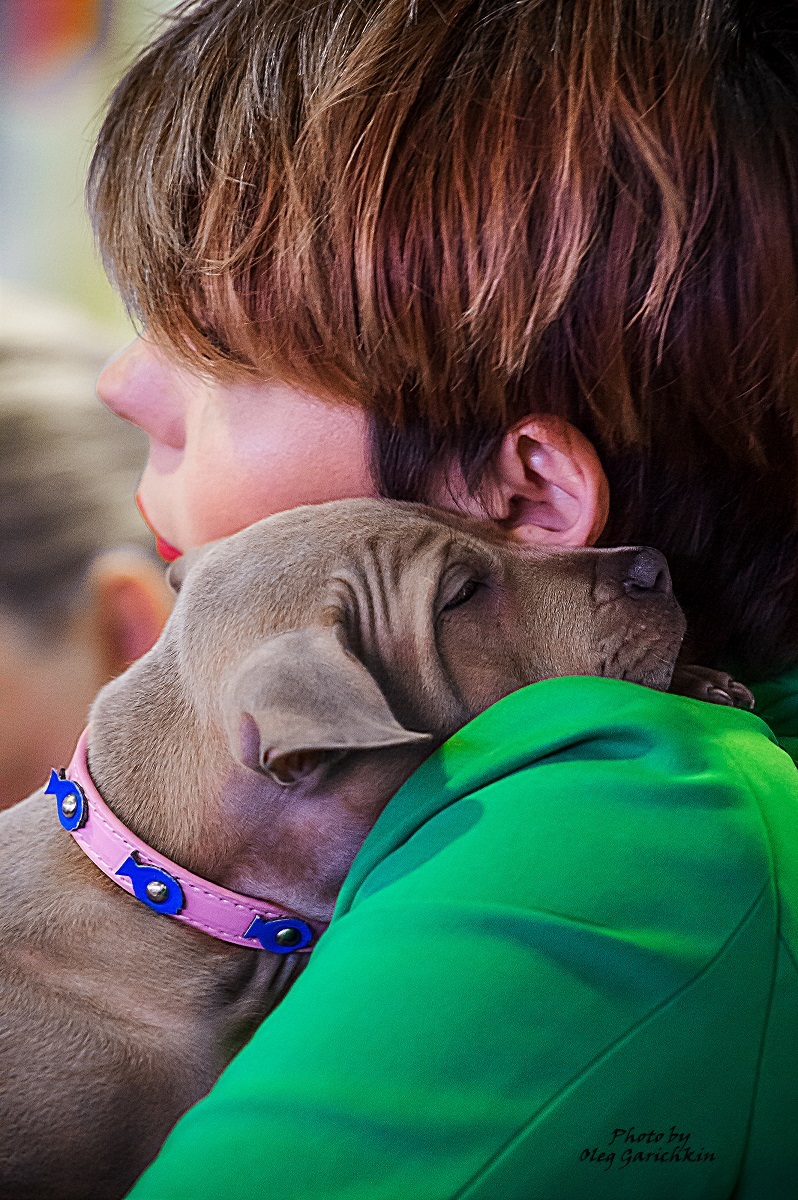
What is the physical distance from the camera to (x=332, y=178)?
1.18 metres

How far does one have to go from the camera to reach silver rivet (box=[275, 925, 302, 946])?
3.30ft

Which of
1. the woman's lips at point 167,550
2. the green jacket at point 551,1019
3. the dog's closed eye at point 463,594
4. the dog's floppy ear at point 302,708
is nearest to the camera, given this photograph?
the green jacket at point 551,1019

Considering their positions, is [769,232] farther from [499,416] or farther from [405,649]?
[405,649]

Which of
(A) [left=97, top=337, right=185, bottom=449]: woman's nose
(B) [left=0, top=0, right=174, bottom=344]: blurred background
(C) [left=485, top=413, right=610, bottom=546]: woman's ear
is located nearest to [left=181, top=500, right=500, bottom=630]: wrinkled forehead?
(C) [left=485, top=413, right=610, bottom=546]: woman's ear

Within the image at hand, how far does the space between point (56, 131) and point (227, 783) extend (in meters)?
1.78

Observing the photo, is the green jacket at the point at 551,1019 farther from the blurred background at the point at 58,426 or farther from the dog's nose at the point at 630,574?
the blurred background at the point at 58,426

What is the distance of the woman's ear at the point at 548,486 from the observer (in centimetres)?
118

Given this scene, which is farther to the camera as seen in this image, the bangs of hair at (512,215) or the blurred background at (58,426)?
the blurred background at (58,426)

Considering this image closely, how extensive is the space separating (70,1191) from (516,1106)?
50 centimetres

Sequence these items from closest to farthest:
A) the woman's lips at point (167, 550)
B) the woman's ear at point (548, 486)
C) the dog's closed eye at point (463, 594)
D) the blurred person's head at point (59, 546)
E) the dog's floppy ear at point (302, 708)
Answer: the dog's floppy ear at point (302, 708), the dog's closed eye at point (463, 594), the woman's ear at point (548, 486), the woman's lips at point (167, 550), the blurred person's head at point (59, 546)

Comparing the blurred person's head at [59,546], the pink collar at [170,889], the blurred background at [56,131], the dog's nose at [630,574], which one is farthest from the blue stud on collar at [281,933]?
the blurred background at [56,131]

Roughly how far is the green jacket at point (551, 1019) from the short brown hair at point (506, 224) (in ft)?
1.61

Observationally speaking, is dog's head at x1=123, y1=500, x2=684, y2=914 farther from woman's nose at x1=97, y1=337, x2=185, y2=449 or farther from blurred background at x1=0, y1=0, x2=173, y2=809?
blurred background at x1=0, y1=0, x2=173, y2=809

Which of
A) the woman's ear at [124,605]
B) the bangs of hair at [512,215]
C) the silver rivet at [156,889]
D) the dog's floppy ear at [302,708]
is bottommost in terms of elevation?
the woman's ear at [124,605]
